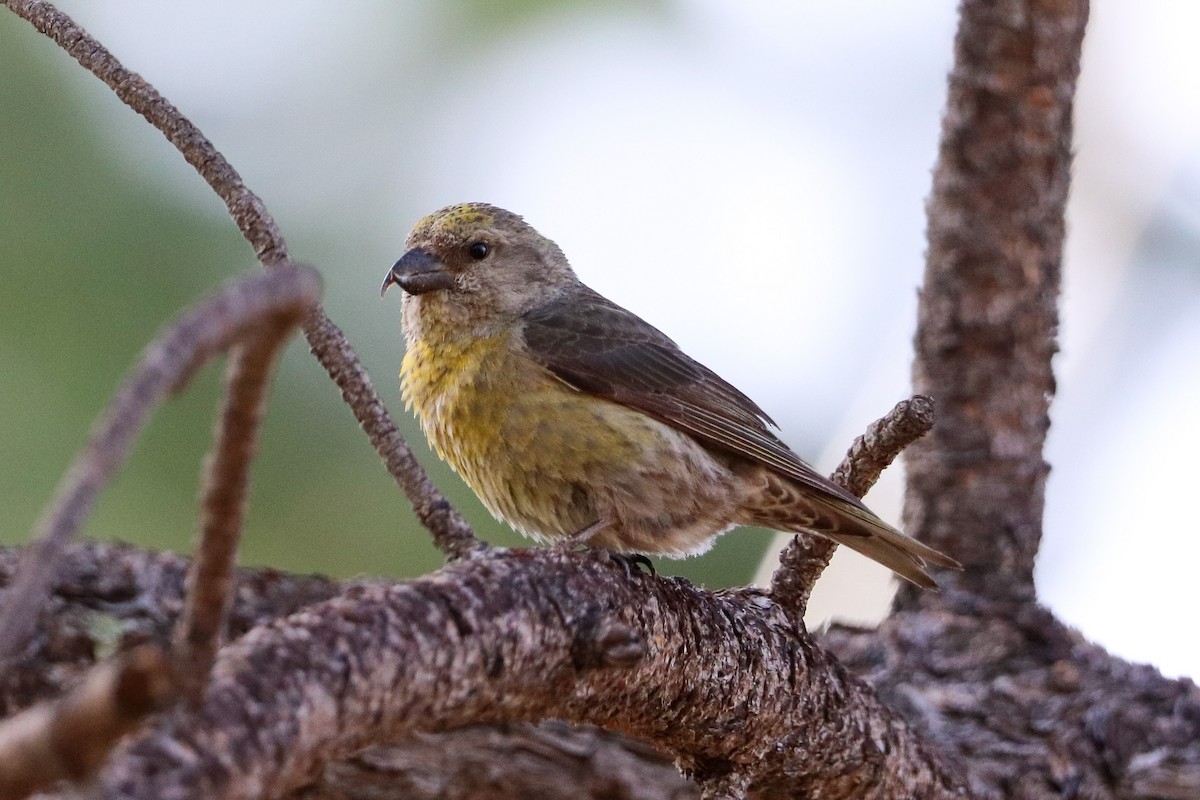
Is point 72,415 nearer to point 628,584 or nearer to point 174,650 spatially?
point 628,584

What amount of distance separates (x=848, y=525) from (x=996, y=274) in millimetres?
1112

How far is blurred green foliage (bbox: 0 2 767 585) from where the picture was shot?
383cm

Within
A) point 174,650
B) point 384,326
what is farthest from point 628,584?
point 384,326

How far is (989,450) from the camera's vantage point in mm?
4156

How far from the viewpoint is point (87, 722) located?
1.16m

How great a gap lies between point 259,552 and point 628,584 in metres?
2.00

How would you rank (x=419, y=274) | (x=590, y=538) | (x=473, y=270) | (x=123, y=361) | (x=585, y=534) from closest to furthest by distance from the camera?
(x=585, y=534) → (x=590, y=538) → (x=123, y=361) → (x=419, y=274) → (x=473, y=270)

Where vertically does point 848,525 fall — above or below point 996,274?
below

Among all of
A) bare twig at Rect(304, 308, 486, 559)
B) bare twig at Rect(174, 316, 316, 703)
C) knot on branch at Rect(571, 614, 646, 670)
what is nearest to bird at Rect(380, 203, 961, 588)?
bare twig at Rect(304, 308, 486, 559)

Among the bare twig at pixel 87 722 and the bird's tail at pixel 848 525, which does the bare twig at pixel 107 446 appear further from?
the bird's tail at pixel 848 525

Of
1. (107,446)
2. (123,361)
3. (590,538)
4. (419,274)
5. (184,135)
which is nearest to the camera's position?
(107,446)

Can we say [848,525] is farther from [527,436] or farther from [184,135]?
[184,135]

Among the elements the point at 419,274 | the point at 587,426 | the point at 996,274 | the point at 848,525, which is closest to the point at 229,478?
the point at 587,426

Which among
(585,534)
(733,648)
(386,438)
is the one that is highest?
(386,438)
